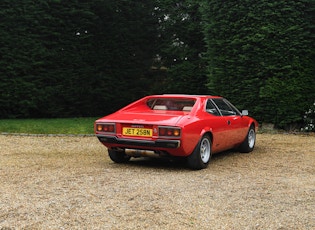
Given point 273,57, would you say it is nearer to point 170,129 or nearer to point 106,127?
point 170,129

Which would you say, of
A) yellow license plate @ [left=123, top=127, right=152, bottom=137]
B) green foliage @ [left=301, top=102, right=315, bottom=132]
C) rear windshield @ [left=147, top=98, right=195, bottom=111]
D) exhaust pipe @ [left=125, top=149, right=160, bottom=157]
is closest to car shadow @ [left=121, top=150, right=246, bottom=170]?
exhaust pipe @ [left=125, top=149, right=160, bottom=157]

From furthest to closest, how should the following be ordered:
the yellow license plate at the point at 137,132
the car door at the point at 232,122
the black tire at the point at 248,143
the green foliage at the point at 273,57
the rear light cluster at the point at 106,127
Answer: the green foliage at the point at 273,57, the black tire at the point at 248,143, the car door at the point at 232,122, the rear light cluster at the point at 106,127, the yellow license plate at the point at 137,132

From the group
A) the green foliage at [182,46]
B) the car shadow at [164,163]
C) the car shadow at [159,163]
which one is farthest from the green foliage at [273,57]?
the car shadow at [159,163]

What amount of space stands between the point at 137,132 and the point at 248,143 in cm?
342

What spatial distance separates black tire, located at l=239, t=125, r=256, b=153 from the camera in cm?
954

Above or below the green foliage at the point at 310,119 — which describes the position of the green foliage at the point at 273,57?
above

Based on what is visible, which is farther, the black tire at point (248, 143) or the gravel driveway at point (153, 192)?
the black tire at point (248, 143)

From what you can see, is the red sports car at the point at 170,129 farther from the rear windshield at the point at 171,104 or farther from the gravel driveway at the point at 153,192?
the gravel driveway at the point at 153,192

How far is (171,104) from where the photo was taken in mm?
8398

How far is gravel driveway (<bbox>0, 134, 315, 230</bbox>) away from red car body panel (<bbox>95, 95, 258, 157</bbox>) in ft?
1.44

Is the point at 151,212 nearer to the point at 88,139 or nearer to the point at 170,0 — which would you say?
the point at 88,139

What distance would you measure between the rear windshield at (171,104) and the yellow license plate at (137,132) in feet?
3.93

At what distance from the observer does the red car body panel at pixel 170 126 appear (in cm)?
696

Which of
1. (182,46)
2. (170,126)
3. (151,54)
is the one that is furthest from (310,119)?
(151,54)
